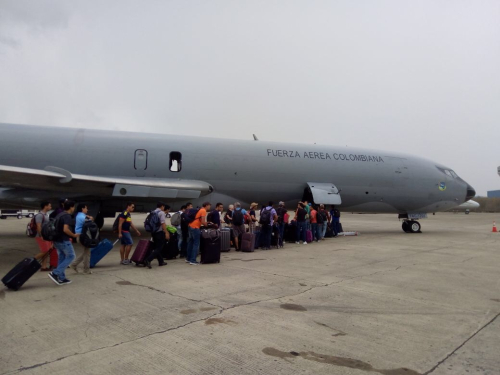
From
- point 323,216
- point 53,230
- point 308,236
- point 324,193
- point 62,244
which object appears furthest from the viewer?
point 324,193

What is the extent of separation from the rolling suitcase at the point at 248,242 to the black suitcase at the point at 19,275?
19.3 ft

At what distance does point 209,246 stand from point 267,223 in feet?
10.3

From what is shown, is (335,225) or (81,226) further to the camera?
(335,225)

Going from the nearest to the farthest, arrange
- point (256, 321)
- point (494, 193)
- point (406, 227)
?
1. point (256, 321)
2. point (406, 227)
3. point (494, 193)

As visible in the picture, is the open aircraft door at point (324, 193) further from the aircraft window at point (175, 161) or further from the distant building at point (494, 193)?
the distant building at point (494, 193)

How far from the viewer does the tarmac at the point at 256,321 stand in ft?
10.5

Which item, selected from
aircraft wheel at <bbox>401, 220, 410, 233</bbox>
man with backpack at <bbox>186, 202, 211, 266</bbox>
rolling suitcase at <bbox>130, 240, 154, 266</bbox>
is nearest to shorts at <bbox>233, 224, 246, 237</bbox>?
man with backpack at <bbox>186, 202, 211, 266</bbox>

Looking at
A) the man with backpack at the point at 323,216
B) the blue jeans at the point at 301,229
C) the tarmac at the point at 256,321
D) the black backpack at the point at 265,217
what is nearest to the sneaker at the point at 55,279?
the tarmac at the point at 256,321

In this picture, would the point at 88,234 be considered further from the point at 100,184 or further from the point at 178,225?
the point at 100,184

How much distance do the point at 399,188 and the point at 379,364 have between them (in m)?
13.5

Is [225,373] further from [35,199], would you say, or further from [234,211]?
[35,199]

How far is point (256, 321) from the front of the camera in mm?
4266

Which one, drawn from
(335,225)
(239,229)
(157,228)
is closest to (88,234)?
(157,228)

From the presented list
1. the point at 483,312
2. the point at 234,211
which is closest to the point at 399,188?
the point at 234,211
